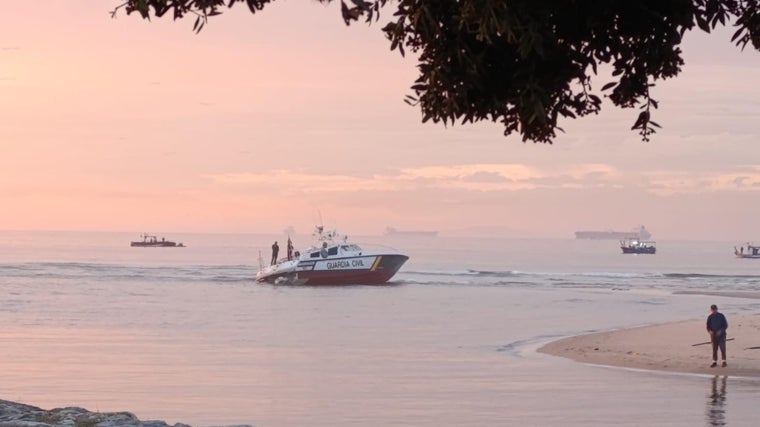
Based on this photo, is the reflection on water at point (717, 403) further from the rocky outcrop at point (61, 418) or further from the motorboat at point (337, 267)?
the motorboat at point (337, 267)

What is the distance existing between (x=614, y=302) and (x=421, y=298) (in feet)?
31.3

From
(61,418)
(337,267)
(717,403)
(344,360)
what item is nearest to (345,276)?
(337,267)

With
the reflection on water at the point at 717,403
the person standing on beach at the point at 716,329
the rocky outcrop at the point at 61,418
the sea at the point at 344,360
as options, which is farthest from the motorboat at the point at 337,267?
the rocky outcrop at the point at 61,418

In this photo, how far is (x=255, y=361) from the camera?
29.8 meters

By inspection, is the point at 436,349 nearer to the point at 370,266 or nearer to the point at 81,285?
the point at 370,266

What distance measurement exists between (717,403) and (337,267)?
163 ft

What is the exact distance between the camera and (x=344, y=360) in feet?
99.0

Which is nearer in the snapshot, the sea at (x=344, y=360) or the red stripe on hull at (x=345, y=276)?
the sea at (x=344, y=360)

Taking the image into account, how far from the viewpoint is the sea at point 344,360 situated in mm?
20297

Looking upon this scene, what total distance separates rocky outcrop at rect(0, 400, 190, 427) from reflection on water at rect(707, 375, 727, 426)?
8821mm

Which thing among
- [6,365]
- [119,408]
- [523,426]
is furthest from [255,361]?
[523,426]

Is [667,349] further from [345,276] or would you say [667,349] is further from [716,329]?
[345,276]

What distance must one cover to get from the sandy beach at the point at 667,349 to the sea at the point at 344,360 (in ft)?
2.35

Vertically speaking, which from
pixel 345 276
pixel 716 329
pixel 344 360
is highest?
pixel 345 276
